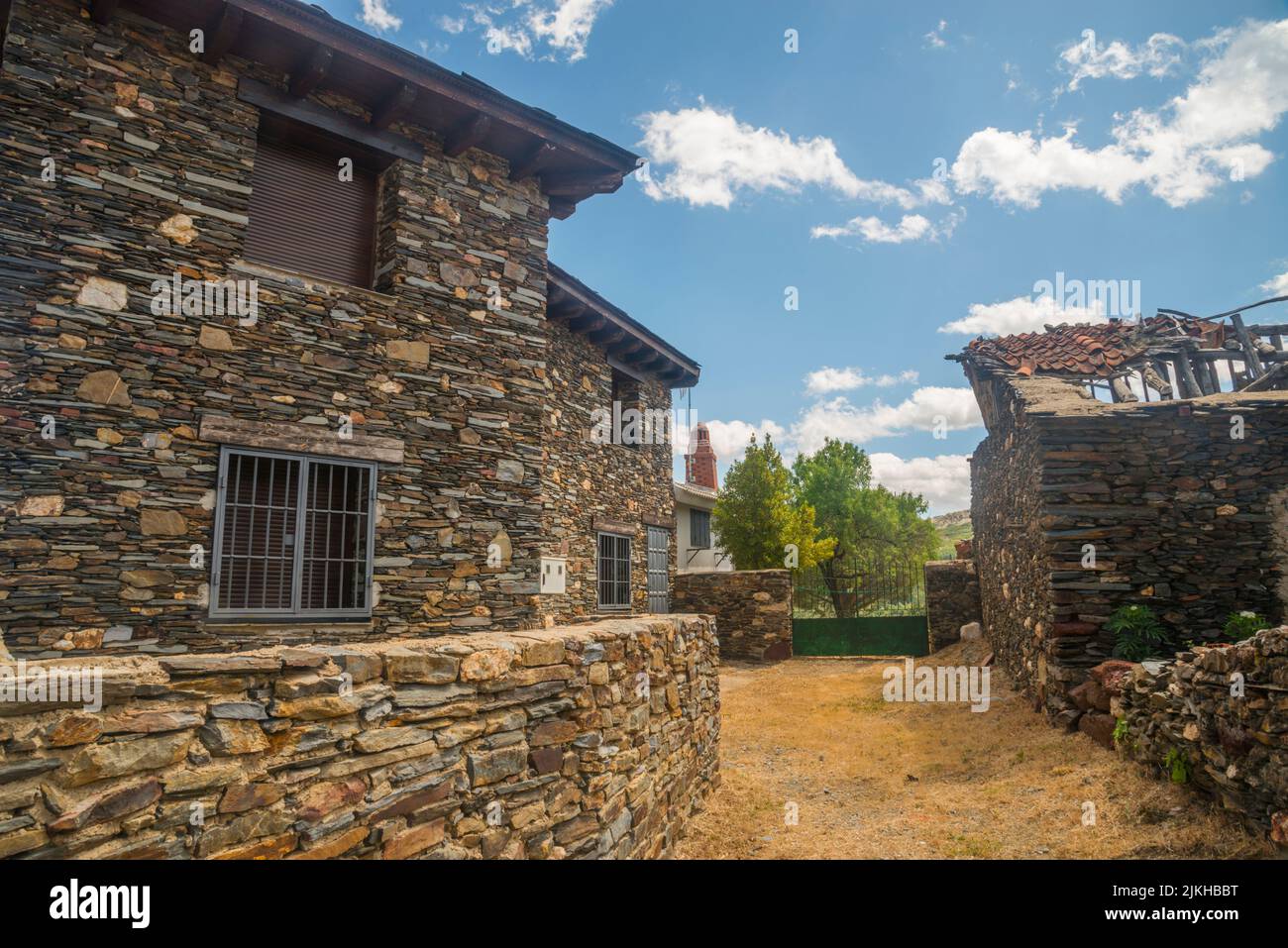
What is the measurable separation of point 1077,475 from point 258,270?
8332 mm

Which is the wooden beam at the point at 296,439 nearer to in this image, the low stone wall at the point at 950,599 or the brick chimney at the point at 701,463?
the low stone wall at the point at 950,599

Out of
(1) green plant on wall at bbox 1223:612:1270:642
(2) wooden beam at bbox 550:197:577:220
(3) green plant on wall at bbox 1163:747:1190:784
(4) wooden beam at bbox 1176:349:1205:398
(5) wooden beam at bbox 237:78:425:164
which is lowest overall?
(3) green plant on wall at bbox 1163:747:1190:784

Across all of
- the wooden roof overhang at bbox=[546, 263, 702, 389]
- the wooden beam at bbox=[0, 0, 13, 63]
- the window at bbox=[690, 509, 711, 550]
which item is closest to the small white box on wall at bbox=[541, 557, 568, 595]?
the wooden roof overhang at bbox=[546, 263, 702, 389]

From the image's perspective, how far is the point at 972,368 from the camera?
11.4 meters

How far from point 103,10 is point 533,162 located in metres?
3.99

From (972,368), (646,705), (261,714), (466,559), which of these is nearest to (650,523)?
(972,368)

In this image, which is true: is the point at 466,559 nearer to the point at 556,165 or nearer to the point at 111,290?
the point at 111,290

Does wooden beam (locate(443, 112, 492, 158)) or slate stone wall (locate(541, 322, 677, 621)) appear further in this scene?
slate stone wall (locate(541, 322, 677, 621))

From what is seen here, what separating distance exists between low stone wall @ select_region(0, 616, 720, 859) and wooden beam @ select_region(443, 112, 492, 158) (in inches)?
224

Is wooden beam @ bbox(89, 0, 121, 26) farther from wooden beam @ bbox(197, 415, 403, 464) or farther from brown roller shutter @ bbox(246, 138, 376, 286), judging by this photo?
wooden beam @ bbox(197, 415, 403, 464)

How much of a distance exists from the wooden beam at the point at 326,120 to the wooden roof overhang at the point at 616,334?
10.4ft

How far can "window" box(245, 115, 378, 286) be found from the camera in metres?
6.88

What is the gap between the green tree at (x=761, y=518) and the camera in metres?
24.7
